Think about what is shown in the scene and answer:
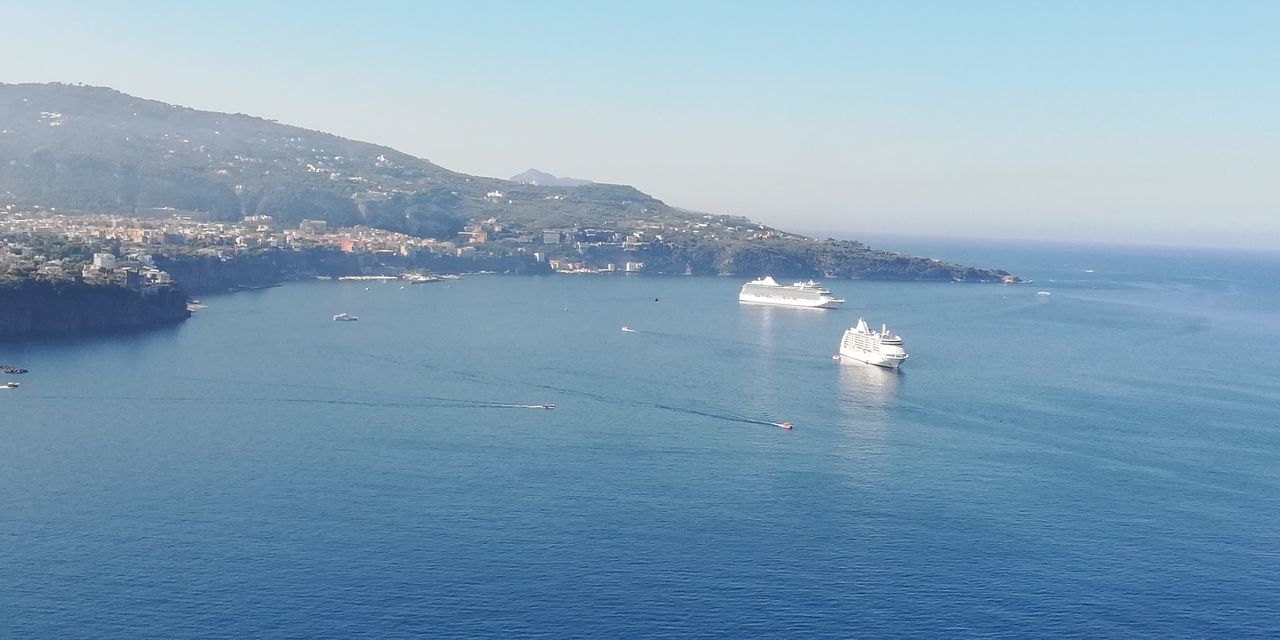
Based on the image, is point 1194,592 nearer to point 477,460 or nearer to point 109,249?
point 477,460

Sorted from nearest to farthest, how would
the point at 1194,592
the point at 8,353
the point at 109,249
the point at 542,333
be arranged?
the point at 1194,592, the point at 8,353, the point at 542,333, the point at 109,249

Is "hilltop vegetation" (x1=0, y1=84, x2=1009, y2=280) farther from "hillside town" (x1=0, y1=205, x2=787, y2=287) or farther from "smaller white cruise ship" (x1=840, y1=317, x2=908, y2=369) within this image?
"smaller white cruise ship" (x1=840, y1=317, x2=908, y2=369)

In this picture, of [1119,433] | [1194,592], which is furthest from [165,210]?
[1194,592]

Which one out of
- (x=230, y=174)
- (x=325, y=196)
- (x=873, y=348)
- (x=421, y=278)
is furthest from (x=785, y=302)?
(x=230, y=174)

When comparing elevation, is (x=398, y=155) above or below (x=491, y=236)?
above

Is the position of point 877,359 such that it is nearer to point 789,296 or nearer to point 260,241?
point 789,296

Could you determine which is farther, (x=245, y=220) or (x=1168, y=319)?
(x=245, y=220)
